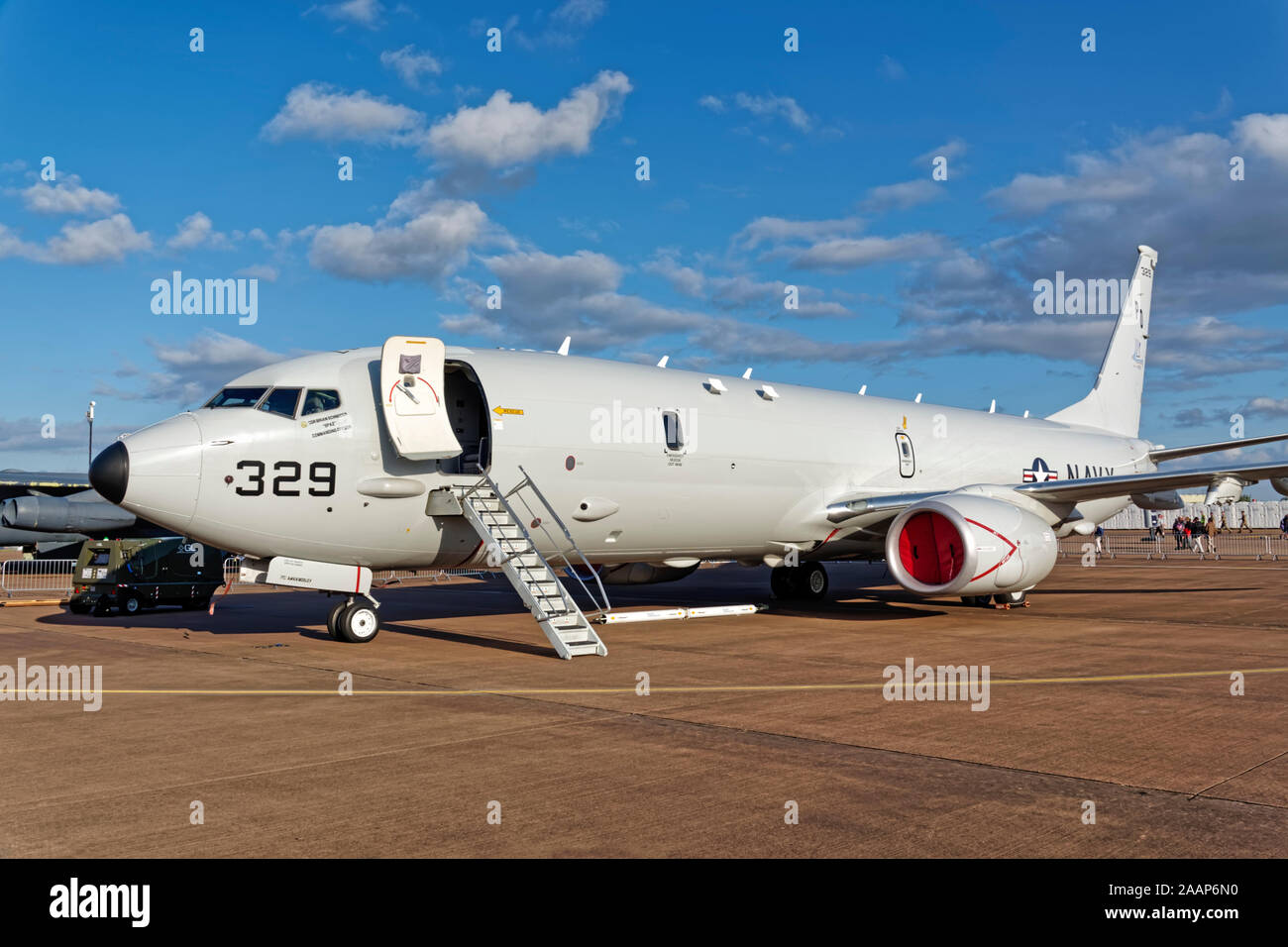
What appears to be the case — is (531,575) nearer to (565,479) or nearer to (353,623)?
(565,479)

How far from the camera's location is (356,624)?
1366 centimetres

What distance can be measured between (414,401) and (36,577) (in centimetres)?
2609

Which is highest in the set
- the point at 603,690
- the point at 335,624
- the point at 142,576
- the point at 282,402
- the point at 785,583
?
the point at 282,402

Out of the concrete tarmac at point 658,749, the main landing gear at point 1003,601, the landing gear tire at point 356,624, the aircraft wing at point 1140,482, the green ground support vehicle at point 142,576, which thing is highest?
the aircraft wing at point 1140,482

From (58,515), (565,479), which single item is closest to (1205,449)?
(565,479)

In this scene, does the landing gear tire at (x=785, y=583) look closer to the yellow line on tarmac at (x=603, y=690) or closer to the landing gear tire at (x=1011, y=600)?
the landing gear tire at (x=1011, y=600)

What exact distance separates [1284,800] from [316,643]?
457 inches

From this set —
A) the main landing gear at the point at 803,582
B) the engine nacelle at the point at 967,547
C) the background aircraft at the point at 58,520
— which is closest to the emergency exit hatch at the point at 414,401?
the engine nacelle at the point at 967,547

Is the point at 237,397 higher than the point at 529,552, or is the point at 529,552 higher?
the point at 237,397

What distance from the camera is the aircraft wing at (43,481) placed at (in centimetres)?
3700

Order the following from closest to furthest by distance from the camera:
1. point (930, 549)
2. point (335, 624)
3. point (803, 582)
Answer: point (335, 624)
point (930, 549)
point (803, 582)

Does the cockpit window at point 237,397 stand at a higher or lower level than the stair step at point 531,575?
higher

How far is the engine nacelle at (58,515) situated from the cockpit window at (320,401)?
21674 mm
